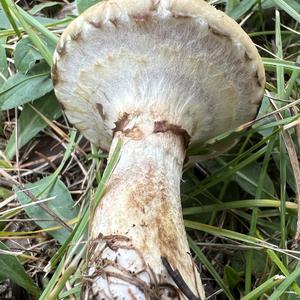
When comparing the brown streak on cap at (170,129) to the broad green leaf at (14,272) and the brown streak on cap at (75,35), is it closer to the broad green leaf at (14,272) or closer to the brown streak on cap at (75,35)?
the brown streak on cap at (75,35)

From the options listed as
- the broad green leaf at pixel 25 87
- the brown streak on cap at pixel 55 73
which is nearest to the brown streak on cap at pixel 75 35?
the brown streak on cap at pixel 55 73

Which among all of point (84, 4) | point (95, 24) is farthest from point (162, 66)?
point (84, 4)

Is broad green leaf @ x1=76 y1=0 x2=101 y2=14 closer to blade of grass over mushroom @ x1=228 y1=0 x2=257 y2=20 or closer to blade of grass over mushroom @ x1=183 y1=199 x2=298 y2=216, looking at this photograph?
blade of grass over mushroom @ x1=228 y1=0 x2=257 y2=20

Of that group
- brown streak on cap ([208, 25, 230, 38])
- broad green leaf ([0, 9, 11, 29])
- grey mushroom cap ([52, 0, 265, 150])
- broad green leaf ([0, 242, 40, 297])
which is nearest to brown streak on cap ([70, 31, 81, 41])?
grey mushroom cap ([52, 0, 265, 150])

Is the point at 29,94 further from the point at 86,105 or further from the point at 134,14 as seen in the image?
the point at 134,14

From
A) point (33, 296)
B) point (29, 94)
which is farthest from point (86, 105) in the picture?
point (33, 296)

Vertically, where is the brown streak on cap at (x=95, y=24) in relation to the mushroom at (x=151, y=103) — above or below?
above

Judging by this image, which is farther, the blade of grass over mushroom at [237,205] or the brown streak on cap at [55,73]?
the blade of grass over mushroom at [237,205]
